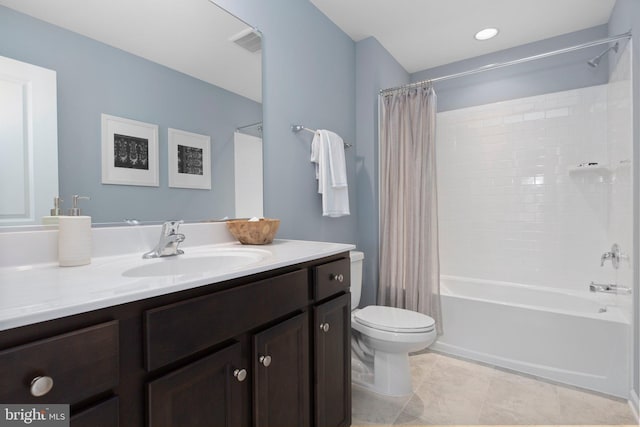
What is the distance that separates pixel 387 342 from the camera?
5.77 ft

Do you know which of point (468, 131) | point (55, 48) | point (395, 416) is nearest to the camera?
point (55, 48)

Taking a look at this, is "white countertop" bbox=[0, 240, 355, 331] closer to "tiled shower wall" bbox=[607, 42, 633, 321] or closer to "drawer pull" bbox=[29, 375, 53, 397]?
"drawer pull" bbox=[29, 375, 53, 397]

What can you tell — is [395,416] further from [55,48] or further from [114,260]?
[55,48]

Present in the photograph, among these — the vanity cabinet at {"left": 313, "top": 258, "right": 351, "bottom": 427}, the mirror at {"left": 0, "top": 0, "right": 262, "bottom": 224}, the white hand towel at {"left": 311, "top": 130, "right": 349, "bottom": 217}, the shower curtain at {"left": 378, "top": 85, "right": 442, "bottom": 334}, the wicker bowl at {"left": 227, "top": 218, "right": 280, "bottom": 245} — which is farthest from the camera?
the shower curtain at {"left": 378, "top": 85, "right": 442, "bottom": 334}

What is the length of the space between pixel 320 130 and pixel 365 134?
2.05 feet

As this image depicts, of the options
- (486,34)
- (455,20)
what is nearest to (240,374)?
(455,20)

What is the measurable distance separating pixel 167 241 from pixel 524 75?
2.96m

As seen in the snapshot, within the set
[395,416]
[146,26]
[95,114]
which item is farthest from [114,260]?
[395,416]

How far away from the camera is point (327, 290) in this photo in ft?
4.17

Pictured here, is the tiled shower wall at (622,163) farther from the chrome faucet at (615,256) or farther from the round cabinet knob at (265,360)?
the round cabinet knob at (265,360)

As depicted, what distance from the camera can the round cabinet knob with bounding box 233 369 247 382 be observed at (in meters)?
0.88

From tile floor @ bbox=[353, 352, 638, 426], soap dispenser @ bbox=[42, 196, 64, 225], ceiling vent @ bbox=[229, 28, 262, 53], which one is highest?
ceiling vent @ bbox=[229, 28, 262, 53]

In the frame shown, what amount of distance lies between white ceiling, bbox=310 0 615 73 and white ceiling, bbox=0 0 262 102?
0.84 meters

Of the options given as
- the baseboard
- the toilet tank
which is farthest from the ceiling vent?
the baseboard
